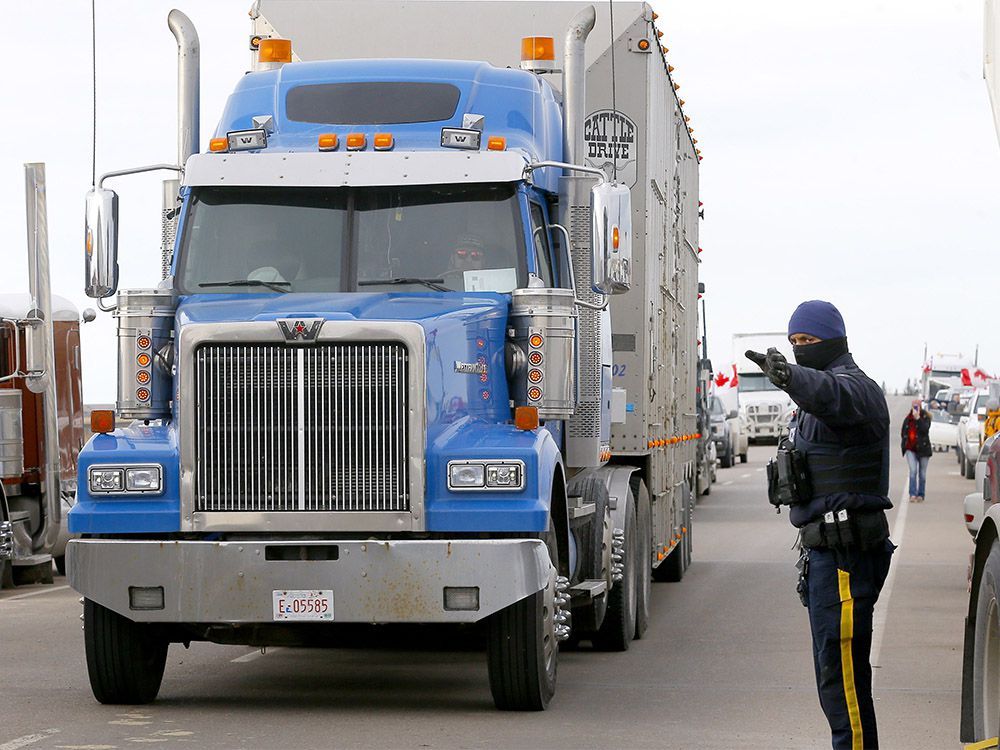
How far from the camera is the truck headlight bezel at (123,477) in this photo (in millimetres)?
9859

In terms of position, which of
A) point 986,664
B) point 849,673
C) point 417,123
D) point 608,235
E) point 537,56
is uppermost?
point 537,56

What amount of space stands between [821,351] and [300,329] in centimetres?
290

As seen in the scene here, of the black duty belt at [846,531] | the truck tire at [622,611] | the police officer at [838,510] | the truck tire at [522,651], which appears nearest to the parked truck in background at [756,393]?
the truck tire at [622,611]

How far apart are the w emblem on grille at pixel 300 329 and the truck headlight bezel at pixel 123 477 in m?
1.00

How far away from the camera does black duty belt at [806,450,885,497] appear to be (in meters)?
8.09

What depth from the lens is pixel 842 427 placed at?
804cm

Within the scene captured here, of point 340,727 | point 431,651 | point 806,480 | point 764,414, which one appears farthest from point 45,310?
point 764,414

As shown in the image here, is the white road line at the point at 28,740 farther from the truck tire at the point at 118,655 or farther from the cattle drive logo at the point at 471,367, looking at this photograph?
the cattle drive logo at the point at 471,367

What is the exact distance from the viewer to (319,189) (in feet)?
35.9

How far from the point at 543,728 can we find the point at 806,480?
2.48m

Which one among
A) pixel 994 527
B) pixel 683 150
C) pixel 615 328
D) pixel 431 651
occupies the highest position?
pixel 683 150

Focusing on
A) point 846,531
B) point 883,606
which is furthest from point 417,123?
point 883,606

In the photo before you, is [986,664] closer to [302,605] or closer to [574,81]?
[302,605]

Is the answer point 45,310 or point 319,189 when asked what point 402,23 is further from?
point 45,310
